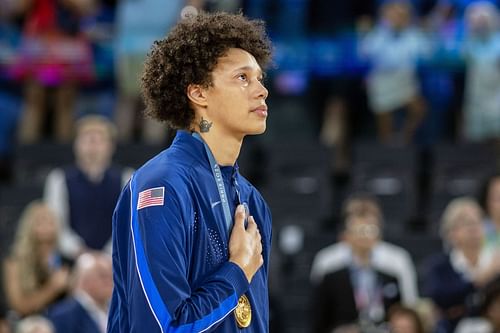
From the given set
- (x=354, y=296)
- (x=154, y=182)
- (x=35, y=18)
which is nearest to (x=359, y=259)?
(x=354, y=296)

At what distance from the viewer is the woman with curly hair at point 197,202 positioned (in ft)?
11.4

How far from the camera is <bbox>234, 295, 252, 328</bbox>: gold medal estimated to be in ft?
11.9

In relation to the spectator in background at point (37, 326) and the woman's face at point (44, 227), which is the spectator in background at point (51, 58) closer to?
the woman's face at point (44, 227)

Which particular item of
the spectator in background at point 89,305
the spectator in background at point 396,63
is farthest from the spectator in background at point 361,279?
the spectator in background at point 396,63

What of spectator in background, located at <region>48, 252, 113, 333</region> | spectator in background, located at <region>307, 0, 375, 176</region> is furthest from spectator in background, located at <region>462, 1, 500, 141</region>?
spectator in background, located at <region>48, 252, 113, 333</region>

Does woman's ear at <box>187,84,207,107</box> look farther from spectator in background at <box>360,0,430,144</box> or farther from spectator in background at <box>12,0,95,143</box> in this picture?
spectator in background at <box>12,0,95,143</box>

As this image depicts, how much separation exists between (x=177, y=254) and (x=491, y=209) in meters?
5.36

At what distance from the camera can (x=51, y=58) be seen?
10820 mm

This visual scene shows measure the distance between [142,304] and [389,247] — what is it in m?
5.17

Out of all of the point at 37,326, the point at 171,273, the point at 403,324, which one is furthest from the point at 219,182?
the point at 403,324

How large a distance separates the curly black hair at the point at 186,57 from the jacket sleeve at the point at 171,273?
0.32m

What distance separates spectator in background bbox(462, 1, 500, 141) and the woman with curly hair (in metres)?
6.27

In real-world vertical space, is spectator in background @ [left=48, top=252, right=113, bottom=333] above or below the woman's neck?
below

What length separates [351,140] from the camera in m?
10.9
